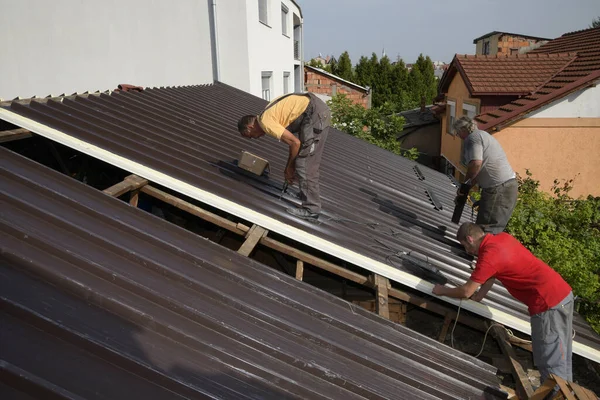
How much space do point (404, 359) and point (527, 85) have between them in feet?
43.9

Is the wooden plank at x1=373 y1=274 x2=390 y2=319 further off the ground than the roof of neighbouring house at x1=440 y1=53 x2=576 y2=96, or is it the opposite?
the roof of neighbouring house at x1=440 y1=53 x2=576 y2=96

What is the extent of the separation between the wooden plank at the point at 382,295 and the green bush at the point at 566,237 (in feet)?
14.9

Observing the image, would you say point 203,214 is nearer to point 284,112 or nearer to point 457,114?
point 284,112

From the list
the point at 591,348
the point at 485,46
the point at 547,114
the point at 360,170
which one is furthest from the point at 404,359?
the point at 485,46

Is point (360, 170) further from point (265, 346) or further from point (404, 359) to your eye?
point (265, 346)

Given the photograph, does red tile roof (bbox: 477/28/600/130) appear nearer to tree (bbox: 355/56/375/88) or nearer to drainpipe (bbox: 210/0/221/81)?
drainpipe (bbox: 210/0/221/81)

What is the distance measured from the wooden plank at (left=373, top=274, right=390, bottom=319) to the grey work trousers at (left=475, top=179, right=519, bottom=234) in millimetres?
1976

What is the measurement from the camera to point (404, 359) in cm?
266

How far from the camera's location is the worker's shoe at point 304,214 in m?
4.02

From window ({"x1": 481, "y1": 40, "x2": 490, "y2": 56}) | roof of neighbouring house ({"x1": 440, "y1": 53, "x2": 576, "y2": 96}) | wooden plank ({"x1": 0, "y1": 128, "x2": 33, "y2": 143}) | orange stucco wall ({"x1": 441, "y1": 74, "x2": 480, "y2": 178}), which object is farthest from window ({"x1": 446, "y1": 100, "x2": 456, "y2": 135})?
wooden plank ({"x1": 0, "y1": 128, "x2": 33, "y2": 143})

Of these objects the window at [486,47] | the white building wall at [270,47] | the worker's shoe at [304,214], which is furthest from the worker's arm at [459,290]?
the window at [486,47]

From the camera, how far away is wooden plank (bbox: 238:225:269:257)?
125 inches

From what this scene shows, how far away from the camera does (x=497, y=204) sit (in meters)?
4.93

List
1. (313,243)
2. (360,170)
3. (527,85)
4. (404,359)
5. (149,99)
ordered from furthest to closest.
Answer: (527,85), (360,170), (149,99), (313,243), (404,359)
